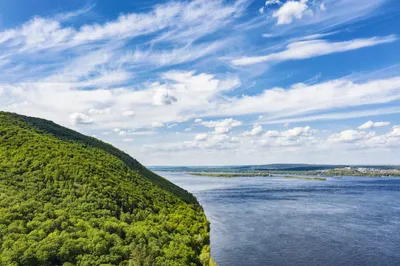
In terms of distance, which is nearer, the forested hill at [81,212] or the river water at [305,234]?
the forested hill at [81,212]

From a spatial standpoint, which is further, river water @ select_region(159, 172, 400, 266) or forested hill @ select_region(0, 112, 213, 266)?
river water @ select_region(159, 172, 400, 266)

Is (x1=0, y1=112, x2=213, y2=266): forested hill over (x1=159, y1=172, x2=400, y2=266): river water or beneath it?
over

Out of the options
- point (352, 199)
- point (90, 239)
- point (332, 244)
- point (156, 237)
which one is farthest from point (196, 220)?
point (352, 199)

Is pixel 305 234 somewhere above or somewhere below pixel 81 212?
below

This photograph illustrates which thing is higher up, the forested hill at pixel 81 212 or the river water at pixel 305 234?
the forested hill at pixel 81 212

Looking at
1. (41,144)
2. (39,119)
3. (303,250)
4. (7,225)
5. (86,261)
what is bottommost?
(303,250)

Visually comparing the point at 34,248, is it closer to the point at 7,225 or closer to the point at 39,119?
the point at 7,225

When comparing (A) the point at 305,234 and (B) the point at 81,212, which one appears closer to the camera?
(B) the point at 81,212

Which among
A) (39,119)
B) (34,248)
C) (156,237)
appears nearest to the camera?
(34,248)
